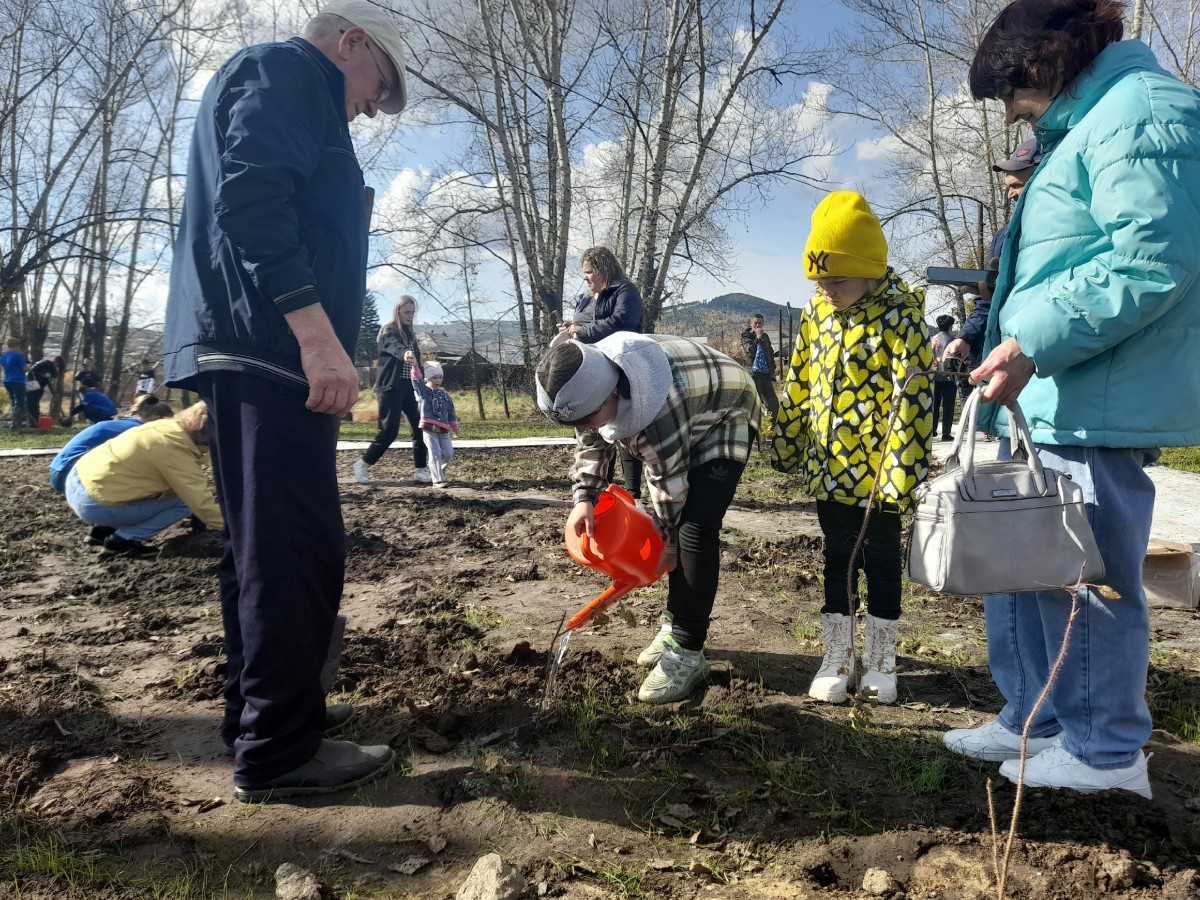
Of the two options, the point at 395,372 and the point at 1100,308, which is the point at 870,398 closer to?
the point at 1100,308

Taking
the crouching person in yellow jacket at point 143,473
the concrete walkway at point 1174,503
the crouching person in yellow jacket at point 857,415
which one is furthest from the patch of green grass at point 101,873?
the crouching person in yellow jacket at point 143,473

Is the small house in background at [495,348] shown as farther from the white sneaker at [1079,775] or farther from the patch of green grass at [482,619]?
the white sneaker at [1079,775]

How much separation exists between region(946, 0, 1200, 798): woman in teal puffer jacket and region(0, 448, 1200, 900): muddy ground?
0.30 m

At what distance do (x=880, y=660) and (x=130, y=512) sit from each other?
4.50m

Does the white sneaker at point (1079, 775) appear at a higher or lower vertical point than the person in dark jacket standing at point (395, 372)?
lower

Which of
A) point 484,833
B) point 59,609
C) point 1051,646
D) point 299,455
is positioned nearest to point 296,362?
point 299,455

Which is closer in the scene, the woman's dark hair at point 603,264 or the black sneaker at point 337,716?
the black sneaker at point 337,716

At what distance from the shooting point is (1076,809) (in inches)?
78.5

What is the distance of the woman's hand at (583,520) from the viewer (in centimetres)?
262

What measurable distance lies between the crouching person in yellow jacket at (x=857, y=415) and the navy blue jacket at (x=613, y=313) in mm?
2883

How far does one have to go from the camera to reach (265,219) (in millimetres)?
1941

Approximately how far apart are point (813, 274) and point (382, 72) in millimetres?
1411

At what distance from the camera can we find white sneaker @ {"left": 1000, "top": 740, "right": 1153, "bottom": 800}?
2020 mm

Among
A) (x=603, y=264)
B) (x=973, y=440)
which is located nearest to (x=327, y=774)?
(x=973, y=440)
